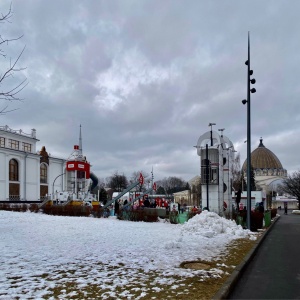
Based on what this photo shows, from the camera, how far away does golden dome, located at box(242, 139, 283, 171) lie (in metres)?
138

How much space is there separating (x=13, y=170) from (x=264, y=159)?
340 feet

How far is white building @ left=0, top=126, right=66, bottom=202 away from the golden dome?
89814 mm

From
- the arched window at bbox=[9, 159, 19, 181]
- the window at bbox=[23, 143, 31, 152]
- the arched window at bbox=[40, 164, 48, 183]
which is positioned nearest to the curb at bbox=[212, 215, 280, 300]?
the arched window at bbox=[9, 159, 19, 181]

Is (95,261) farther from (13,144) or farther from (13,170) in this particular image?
(13,144)

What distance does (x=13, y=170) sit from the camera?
195ft

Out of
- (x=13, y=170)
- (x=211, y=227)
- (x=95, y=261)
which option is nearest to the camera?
(x=95, y=261)

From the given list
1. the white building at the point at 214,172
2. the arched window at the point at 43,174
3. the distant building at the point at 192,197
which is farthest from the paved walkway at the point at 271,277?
the arched window at the point at 43,174

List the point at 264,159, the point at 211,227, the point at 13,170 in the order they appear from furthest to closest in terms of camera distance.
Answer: the point at 264,159 → the point at 13,170 → the point at 211,227

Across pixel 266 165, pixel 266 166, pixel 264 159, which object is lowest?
pixel 266 166

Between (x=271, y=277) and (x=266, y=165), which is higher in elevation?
(x=266, y=165)

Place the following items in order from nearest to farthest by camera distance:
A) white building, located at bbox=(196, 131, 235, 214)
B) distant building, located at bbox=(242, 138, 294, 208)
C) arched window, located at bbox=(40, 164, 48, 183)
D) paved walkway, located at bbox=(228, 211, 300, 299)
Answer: paved walkway, located at bbox=(228, 211, 300, 299)
white building, located at bbox=(196, 131, 235, 214)
arched window, located at bbox=(40, 164, 48, 183)
distant building, located at bbox=(242, 138, 294, 208)

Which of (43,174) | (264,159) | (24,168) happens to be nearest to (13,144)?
(24,168)

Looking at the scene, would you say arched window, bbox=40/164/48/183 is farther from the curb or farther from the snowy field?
the curb

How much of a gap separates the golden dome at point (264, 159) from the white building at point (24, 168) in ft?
295
